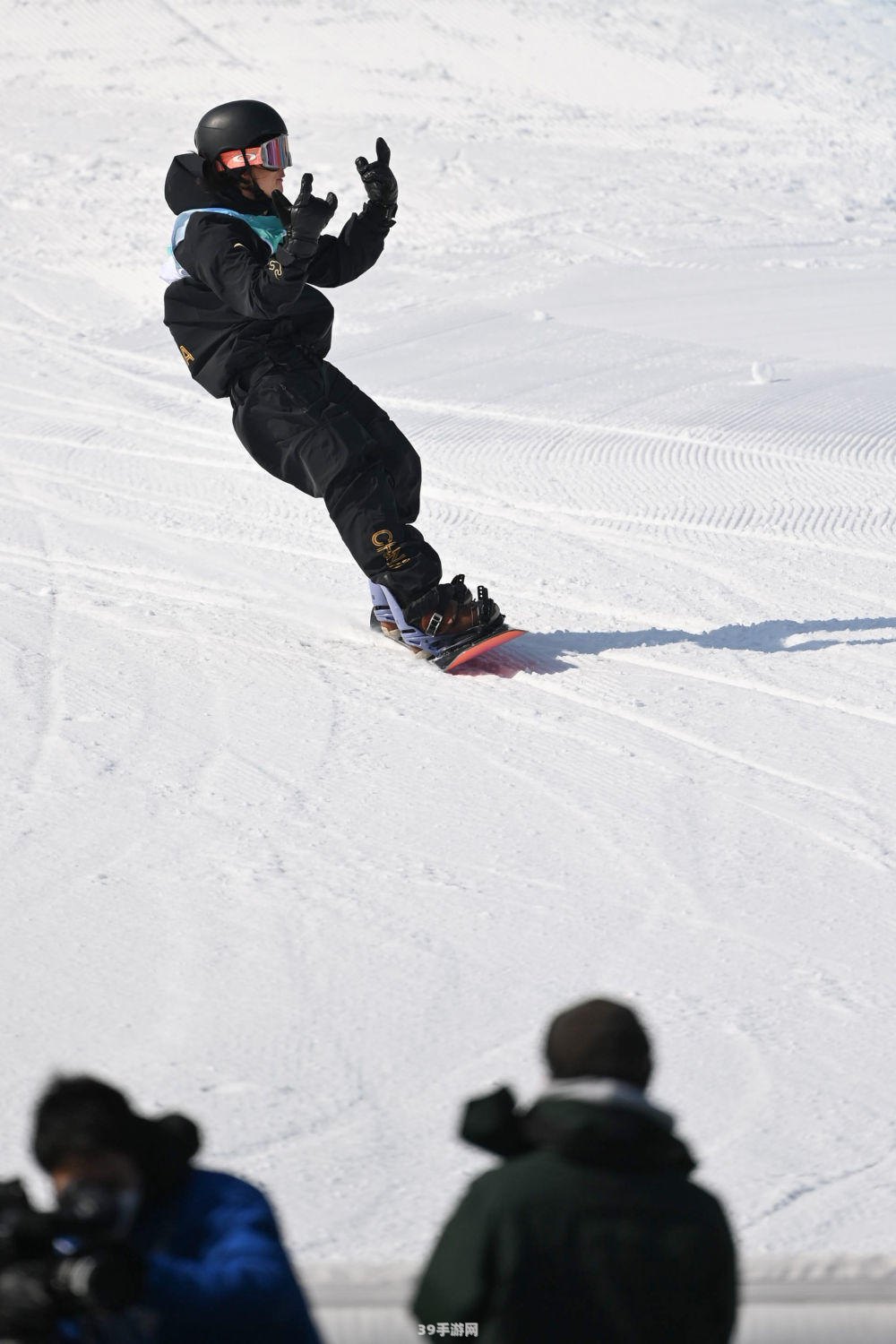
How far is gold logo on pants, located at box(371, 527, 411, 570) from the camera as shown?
531cm

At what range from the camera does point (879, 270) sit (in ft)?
40.4

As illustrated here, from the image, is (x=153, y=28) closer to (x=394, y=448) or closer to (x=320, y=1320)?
(x=394, y=448)

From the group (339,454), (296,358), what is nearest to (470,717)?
(339,454)

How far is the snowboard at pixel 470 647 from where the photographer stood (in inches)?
212

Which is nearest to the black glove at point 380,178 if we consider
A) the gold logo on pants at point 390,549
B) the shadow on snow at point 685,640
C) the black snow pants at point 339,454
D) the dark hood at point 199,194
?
the dark hood at point 199,194

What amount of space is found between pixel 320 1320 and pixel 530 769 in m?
2.60

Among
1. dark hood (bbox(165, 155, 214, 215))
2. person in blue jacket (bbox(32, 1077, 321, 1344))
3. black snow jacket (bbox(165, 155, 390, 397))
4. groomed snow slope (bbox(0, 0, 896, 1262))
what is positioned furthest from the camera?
dark hood (bbox(165, 155, 214, 215))

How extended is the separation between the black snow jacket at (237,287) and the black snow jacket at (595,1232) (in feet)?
11.4

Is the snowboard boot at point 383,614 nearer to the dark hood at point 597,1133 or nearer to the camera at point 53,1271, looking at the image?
the dark hood at point 597,1133

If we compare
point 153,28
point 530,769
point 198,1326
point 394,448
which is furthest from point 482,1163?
point 153,28

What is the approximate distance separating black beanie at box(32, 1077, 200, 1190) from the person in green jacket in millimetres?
301

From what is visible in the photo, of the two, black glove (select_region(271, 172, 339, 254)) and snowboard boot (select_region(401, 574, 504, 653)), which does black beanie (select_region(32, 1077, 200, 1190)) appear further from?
snowboard boot (select_region(401, 574, 504, 653))

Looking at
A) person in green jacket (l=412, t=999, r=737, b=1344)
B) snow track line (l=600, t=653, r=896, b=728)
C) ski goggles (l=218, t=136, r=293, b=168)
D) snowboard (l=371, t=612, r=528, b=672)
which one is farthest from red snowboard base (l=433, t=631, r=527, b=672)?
person in green jacket (l=412, t=999, r=737, b=1344)

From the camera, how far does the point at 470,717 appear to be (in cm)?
502
